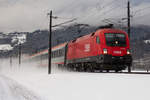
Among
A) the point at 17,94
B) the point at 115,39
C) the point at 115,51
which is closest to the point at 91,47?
the point at 115,39

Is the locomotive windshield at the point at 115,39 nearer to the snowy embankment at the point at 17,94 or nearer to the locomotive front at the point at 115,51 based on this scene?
the locomotive front at the point at 115,51

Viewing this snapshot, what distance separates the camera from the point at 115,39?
22250mm

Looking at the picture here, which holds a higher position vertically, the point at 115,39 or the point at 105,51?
the point at 115,39

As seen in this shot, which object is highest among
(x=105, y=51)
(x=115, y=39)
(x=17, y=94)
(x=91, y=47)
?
(x=115, y=39)

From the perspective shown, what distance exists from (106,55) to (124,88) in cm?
1020

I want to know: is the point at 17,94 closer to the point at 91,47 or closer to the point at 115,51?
the point at 115,51

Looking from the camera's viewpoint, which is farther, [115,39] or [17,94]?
[115,39]

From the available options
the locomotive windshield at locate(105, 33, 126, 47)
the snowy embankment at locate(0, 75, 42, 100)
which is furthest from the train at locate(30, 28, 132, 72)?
the snowy embankment at locate(0, 75, 42, 100)

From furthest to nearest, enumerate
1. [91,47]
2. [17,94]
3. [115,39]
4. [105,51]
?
[91,47], [115,39], [105,51], [17,94]

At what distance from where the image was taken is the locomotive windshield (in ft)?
71.9

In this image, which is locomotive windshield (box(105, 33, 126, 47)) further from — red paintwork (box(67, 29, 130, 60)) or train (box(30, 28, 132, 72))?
red paintwork (box(67, 29, 130, 60))

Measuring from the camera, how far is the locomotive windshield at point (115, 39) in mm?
21922

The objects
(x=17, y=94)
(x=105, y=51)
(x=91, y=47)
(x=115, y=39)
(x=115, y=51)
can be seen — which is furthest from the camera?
(x=91, y=47)

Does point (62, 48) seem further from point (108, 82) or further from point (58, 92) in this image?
point (108, 82)
